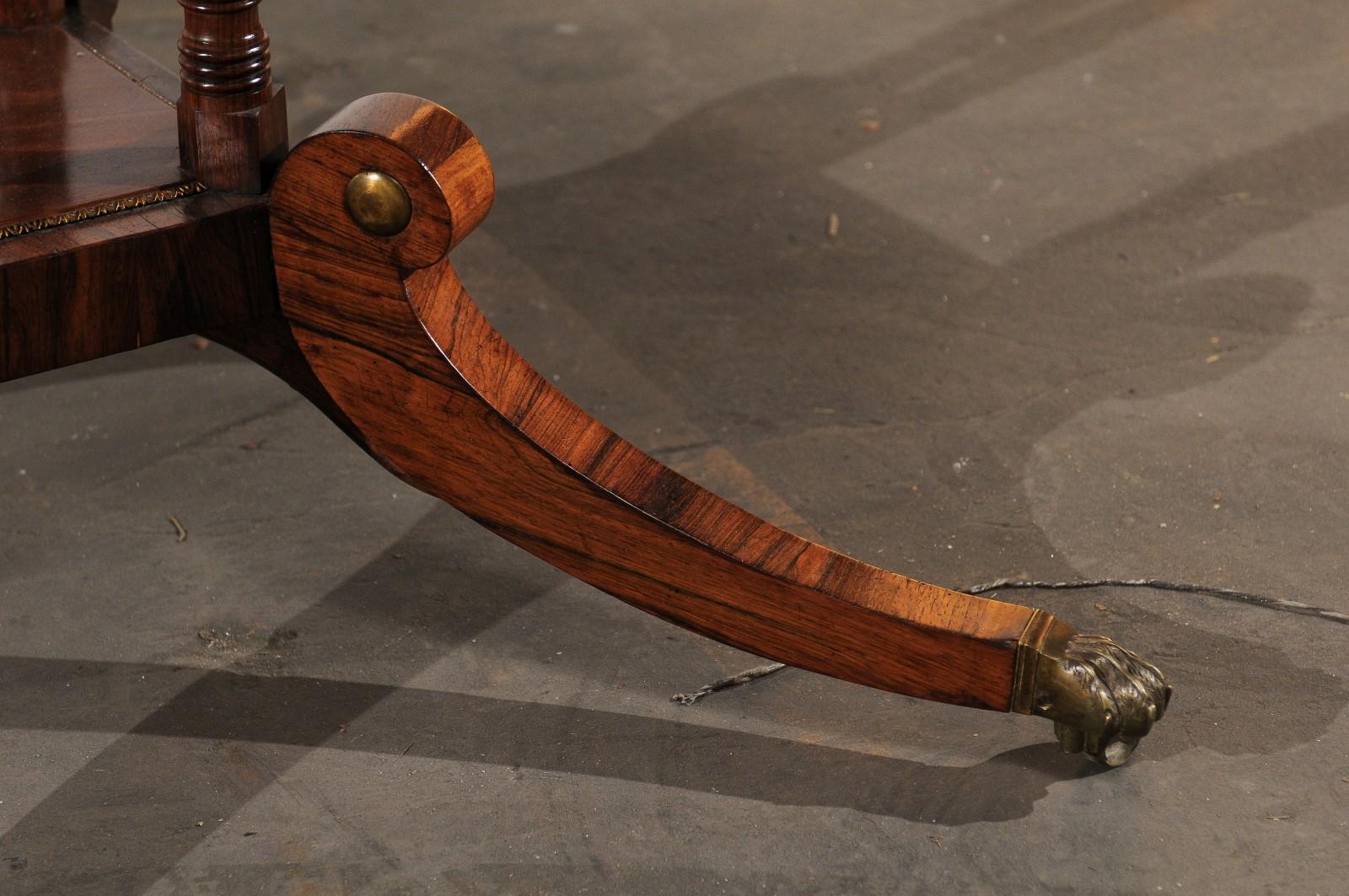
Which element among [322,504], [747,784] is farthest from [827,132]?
[747,784]

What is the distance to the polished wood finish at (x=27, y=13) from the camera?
5.18 ft

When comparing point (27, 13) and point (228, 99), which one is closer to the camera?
point (228, 99)

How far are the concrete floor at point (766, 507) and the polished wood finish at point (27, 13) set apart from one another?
52 cm

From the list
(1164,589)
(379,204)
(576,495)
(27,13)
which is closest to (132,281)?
(379,204)

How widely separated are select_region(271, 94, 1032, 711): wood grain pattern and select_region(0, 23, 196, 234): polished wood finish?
14 centimetres

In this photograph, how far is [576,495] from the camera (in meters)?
1.31

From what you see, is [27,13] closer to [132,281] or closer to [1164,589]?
[132,281]

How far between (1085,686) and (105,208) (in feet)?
2.73

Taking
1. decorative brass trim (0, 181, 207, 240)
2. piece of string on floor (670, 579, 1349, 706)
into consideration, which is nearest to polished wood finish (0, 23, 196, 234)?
decorative brass trim (0, 181, 207, 240)

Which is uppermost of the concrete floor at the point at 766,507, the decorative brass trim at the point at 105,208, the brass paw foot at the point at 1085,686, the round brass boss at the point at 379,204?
the round brass boss at the point at 379,204

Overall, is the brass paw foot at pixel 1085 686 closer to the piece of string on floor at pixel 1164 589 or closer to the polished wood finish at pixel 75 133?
the piece of string on floor at pixel 1164 589

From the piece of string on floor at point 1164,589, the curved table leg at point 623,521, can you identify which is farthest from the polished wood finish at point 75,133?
the piece of string on floor at point 1164,589

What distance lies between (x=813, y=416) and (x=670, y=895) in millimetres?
783

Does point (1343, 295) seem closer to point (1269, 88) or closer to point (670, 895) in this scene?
point (1269, 88)
